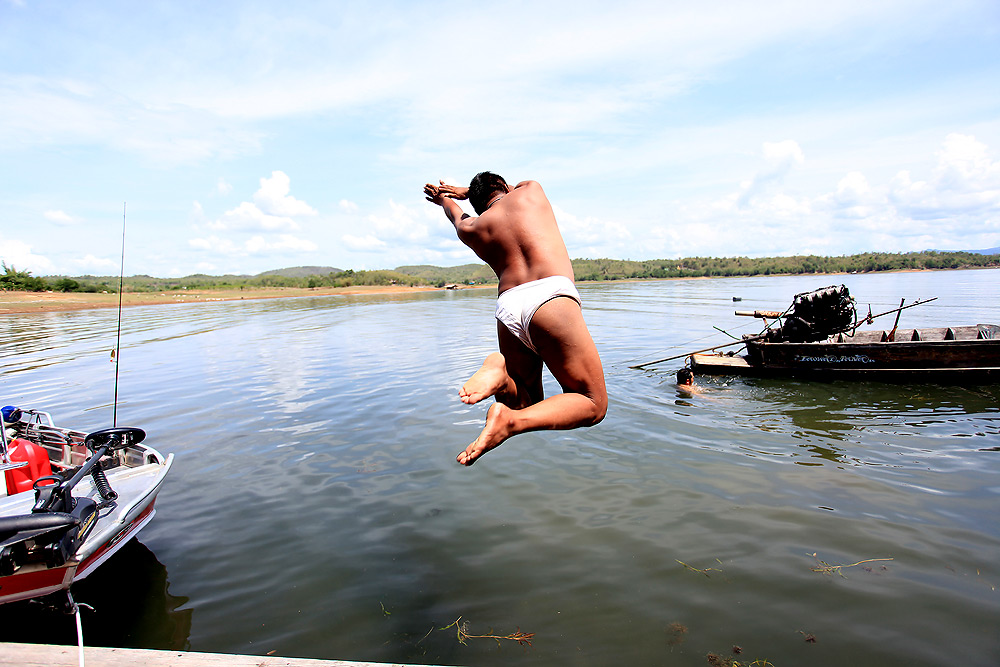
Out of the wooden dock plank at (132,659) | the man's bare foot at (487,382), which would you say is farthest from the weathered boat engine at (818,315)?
the wooden dock plank at (132,659)

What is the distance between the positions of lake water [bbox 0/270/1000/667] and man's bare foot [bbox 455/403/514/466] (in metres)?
2.94

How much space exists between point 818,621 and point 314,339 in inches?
1070

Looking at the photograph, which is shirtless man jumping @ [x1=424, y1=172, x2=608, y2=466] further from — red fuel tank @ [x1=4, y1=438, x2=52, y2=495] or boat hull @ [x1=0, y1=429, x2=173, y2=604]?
red fuel tank @ [x1=4, y1=438, x2=52, y2=495]

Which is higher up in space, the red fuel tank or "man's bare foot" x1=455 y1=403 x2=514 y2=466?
"man's bare foot" x1=455 y1=403 x2=514 y2=466

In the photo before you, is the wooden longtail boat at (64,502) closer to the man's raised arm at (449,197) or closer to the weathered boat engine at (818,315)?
the man's raised arm at (449,197)

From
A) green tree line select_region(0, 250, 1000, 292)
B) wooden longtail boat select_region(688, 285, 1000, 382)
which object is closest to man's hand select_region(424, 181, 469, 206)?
wooden longtail boat select_region(688, 285, 1000, 382)

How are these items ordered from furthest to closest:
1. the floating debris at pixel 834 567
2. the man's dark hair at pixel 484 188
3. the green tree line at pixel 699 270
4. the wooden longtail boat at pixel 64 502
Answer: the green tree line at pixel 699 270
the floating debris at pixel 834 567
the wooden longtail boat at pixel 64 502
the man's dark hair at pixel 484 188

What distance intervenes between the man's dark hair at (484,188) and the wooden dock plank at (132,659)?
318cm

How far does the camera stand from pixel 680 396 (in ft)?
48.3


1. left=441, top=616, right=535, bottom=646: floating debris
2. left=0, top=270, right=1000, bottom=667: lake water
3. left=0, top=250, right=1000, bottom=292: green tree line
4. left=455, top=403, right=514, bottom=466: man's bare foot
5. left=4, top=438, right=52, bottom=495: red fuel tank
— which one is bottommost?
left=441, top=616, right=535, bottom=646: floating debris

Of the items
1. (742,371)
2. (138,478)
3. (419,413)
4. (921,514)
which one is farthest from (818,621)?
(742,371)

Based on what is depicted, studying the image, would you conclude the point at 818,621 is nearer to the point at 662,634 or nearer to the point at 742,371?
the point at 662,634

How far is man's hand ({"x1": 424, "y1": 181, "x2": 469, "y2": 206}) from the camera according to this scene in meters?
4.23

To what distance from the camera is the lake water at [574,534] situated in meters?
4.88
